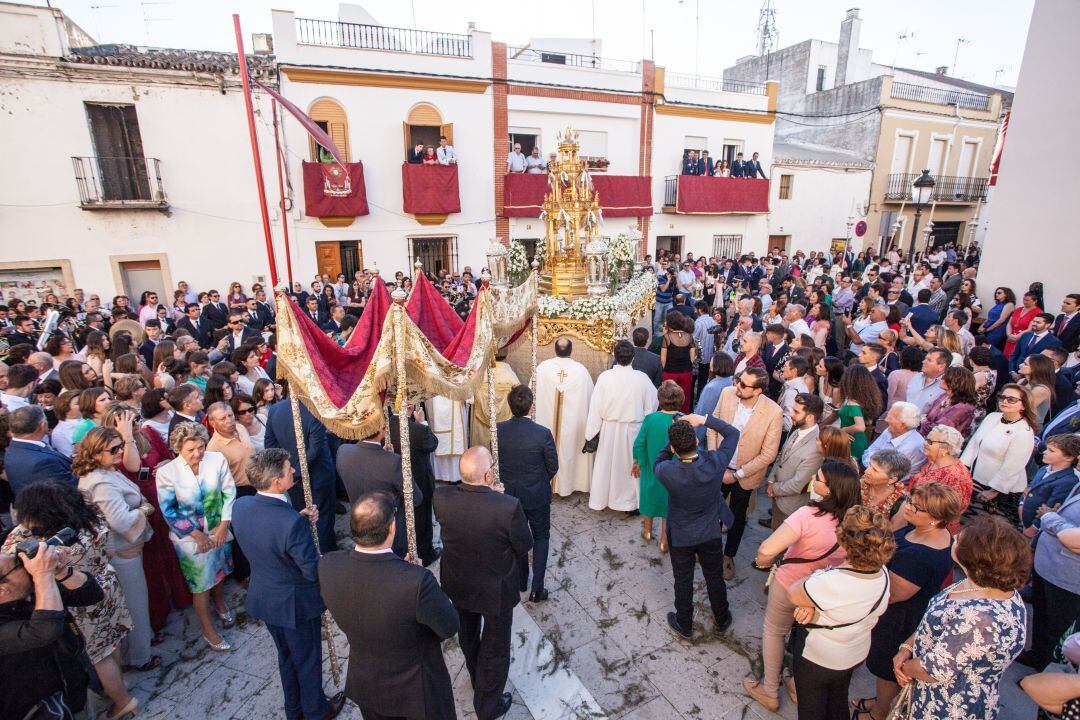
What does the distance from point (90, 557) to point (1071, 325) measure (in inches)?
406

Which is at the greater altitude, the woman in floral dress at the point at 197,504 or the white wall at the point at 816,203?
the white wall at the point at 816,203

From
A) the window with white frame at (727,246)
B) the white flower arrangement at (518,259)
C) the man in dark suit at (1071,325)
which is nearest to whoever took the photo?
the man in dark suit at (1071,325)

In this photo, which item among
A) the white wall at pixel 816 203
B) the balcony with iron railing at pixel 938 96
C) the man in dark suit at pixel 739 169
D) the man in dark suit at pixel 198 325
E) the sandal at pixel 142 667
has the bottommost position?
the sandal at pixel 142 667

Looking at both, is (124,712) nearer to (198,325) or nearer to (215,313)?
(198,325)

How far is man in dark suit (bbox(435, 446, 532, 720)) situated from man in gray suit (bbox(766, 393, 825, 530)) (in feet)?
7.45

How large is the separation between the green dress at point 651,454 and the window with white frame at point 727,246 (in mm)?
17031

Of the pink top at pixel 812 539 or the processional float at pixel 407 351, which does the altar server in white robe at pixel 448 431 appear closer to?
the processional float at pixel 407 351

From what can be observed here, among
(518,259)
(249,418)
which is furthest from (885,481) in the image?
(518,259)

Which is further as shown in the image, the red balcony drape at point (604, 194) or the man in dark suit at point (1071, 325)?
the red balcony drape at point (604, 194)

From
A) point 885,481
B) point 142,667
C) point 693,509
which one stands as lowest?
point 142,667

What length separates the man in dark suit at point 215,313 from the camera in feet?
33.4

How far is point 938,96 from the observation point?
22031mm

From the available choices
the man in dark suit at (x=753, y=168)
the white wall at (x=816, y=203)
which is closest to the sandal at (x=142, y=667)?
the man in dark suit at (x=753, y=168)

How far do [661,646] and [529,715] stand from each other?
1120 mm
